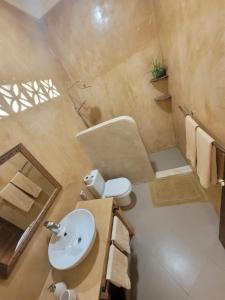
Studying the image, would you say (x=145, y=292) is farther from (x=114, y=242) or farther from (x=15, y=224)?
(x=15, y=224)

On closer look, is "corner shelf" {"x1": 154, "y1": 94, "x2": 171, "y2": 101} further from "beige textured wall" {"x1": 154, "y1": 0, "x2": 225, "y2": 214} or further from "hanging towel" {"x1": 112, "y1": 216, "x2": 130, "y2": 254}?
"hanging towel" {"x1": 112, "y1": 216, "x2": 130, "y2": 254}

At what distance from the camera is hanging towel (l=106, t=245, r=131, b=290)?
1070 millimetres

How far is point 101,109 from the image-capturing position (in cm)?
268

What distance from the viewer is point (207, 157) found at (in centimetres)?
109

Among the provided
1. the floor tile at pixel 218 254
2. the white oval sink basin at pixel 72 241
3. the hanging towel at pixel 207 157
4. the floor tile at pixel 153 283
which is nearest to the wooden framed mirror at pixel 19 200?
the white oval sink basin at pixel 72 241

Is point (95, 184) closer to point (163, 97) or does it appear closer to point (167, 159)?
point (167, 159)

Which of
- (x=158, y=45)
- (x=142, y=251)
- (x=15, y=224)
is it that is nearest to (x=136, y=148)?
(x=142, y=251)

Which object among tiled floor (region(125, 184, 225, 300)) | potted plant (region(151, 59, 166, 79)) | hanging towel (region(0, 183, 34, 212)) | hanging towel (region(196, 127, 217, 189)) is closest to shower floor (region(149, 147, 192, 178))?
tiled floor (region(125, 184, 225, 300))

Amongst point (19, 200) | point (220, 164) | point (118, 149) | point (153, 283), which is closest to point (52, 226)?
point (19, 200)

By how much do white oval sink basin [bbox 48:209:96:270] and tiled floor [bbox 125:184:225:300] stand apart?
0.86 m

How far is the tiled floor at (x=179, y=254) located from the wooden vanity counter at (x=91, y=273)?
2.41 ft

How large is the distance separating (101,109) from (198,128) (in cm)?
179

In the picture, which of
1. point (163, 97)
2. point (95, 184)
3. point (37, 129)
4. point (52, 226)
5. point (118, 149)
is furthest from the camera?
point (163, 97)

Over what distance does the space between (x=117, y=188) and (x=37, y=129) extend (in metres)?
1.26
